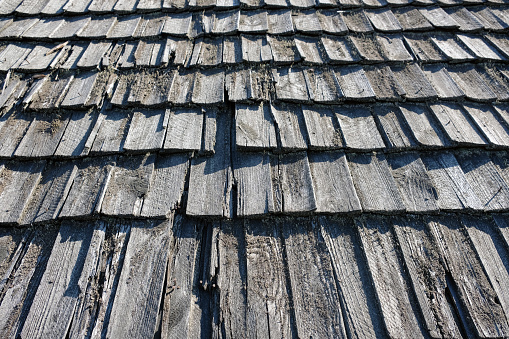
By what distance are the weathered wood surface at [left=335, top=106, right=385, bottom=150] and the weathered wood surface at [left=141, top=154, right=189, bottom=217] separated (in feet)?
2.74

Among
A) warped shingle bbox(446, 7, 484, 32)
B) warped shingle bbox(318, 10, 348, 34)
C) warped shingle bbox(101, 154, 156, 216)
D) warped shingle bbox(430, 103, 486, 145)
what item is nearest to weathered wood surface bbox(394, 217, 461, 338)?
A: warped shingle bbox(430, 103, 486, 145)

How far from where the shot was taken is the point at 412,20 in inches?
81.9

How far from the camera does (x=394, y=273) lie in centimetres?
124

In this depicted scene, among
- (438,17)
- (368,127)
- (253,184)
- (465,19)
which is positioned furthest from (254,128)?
(465,19)

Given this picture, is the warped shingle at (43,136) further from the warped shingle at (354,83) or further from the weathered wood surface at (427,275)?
the weathered wood surface at (427,275)

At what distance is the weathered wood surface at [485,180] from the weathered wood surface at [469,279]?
0.21 m

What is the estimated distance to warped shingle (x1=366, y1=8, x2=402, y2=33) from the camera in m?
2.01

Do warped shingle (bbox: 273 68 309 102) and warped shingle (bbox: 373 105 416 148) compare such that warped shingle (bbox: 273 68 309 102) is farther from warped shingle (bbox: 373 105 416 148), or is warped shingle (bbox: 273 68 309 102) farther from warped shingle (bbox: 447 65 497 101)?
warped shingle (bbox: 447 65 497 101)

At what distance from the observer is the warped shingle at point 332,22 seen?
1.99 meters

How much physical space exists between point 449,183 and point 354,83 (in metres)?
0.73

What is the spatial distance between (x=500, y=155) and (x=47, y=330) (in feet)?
7.27

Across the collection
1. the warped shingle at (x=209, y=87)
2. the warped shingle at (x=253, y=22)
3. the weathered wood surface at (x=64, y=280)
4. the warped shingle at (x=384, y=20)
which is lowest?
the weathered wood surface at (x=64, y=280)

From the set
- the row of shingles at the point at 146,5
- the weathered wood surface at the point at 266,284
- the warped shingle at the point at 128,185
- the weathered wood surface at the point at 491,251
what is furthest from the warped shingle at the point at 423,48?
the warped shingle at the point at 128,185

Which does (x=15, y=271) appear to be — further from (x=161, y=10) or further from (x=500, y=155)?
(x=500, y=155)
